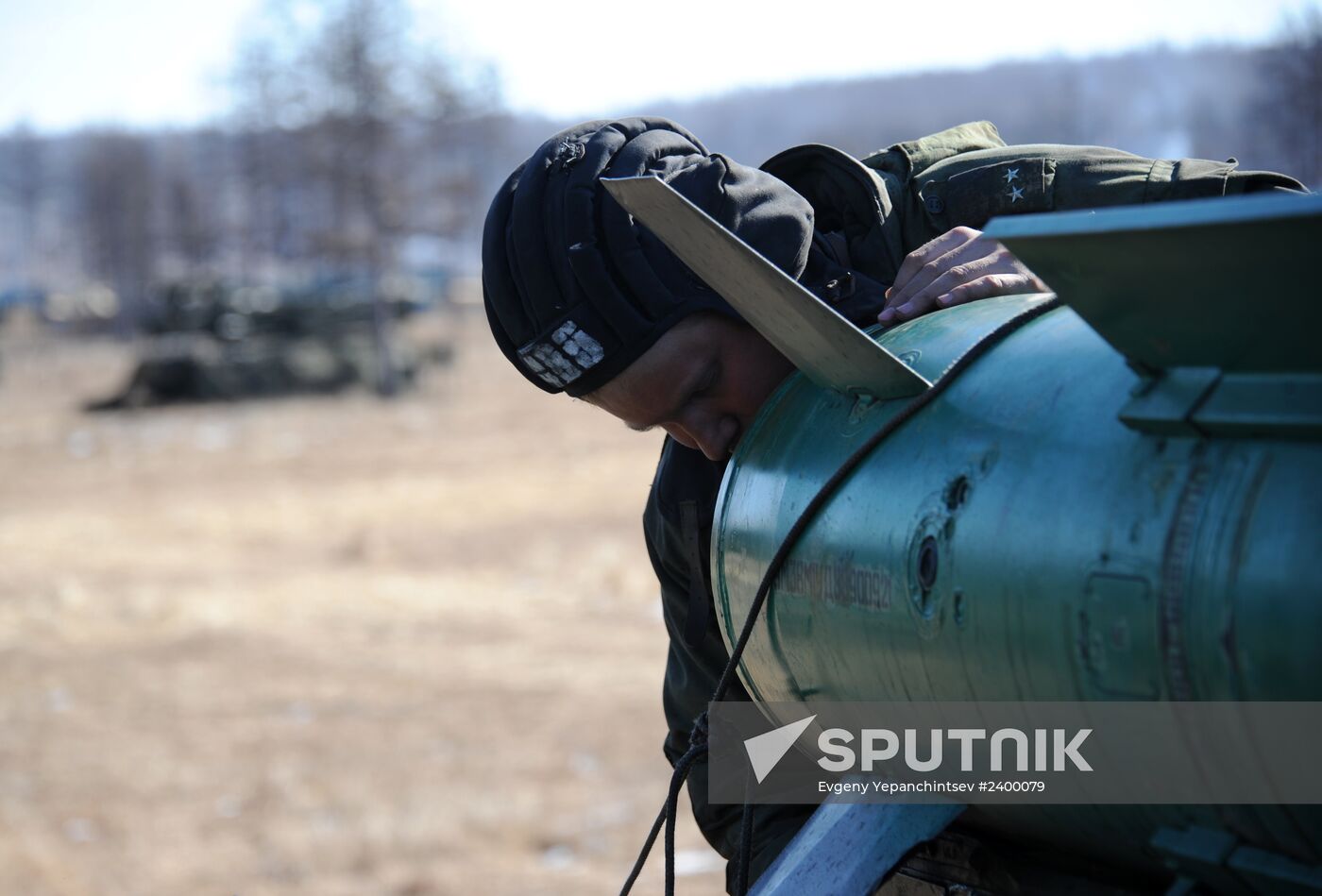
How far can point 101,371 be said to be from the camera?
2862 centimetres

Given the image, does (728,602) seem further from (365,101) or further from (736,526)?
(365,101)

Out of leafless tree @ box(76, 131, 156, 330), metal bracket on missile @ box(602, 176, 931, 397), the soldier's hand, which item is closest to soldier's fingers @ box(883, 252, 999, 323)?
the soldier's hand

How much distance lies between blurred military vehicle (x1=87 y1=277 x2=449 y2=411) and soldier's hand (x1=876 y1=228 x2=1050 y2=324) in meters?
20.7

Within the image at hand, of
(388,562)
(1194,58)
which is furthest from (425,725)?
(1194,58)

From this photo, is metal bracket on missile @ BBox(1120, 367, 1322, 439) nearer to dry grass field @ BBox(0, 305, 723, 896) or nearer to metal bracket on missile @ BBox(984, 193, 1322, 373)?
metal bracket on missile @ BBox(984, 193, 1322, 373)

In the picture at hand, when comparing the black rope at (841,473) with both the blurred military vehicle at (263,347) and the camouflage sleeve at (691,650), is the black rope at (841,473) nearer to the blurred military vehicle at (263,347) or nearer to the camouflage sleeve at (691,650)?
the camouflage sleeve at (691,650)

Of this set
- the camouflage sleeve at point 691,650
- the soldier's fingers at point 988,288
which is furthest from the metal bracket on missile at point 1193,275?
the camouflage sleeve at point 691,650

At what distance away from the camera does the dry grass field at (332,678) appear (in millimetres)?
5355

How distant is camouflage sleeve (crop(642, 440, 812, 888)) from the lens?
2.08 m

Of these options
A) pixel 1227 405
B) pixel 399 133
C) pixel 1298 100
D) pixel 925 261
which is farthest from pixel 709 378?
pixel 399 133

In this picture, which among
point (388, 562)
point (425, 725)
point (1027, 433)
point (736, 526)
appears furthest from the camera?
point (388, 562)

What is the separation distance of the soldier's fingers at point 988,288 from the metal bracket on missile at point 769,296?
20 centimetres

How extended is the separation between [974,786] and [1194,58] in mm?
35555

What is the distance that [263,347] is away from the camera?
22250mm
